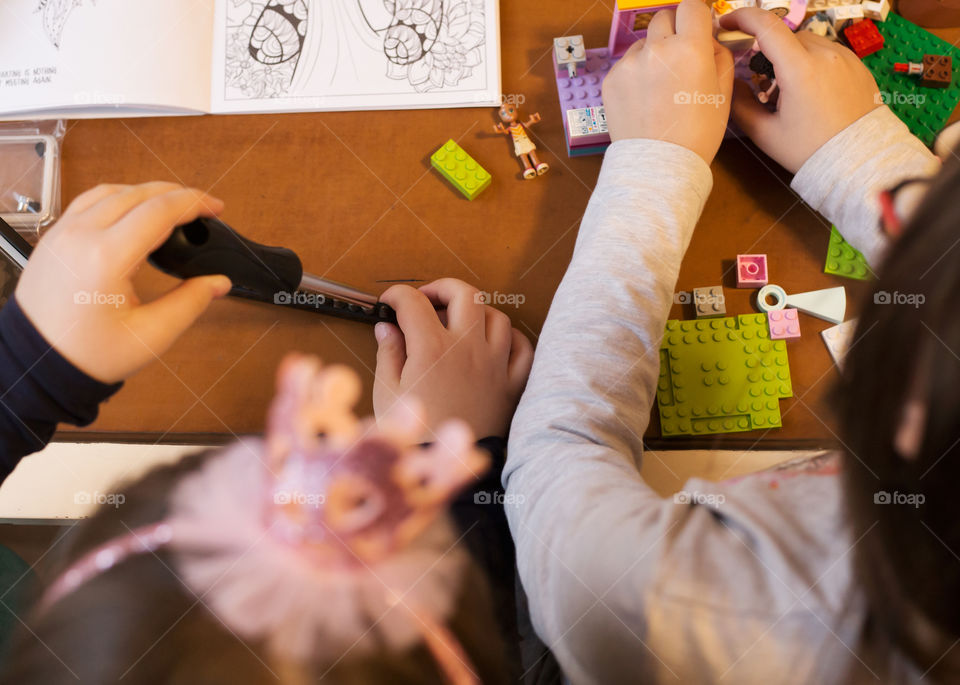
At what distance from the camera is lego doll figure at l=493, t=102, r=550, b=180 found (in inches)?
26.7

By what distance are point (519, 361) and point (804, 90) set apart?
0.39m

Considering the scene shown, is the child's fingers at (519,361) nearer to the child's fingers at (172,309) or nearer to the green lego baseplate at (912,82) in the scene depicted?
the child's fingers at (172,309)

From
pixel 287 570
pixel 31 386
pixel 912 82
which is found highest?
pixel 912 82

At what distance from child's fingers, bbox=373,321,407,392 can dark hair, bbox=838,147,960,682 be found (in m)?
0.40

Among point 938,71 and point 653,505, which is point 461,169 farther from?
point 938,71

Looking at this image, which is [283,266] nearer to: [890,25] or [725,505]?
[725,505]

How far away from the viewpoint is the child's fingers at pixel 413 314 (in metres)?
0.62

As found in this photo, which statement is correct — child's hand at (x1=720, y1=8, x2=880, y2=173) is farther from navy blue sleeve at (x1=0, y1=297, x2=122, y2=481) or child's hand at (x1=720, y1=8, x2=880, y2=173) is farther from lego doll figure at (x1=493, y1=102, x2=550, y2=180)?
navy blue sleeve at (x1=0, y1=297, x2=122, y2=481)

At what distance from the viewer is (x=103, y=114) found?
73cm

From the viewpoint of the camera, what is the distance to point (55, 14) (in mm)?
750

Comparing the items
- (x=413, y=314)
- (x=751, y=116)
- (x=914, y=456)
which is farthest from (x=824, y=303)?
(x=413, y=314)

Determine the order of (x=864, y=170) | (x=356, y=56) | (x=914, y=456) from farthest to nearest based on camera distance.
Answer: (x=356, y=56) → (x=864, y=170) → (x=914, y=456)

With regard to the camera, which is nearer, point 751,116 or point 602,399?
point 602,399

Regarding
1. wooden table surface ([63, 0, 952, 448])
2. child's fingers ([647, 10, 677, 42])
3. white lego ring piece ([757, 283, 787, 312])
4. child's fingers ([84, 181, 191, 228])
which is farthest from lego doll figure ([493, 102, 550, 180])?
child's fingers ([84, 181, 191, 228])
